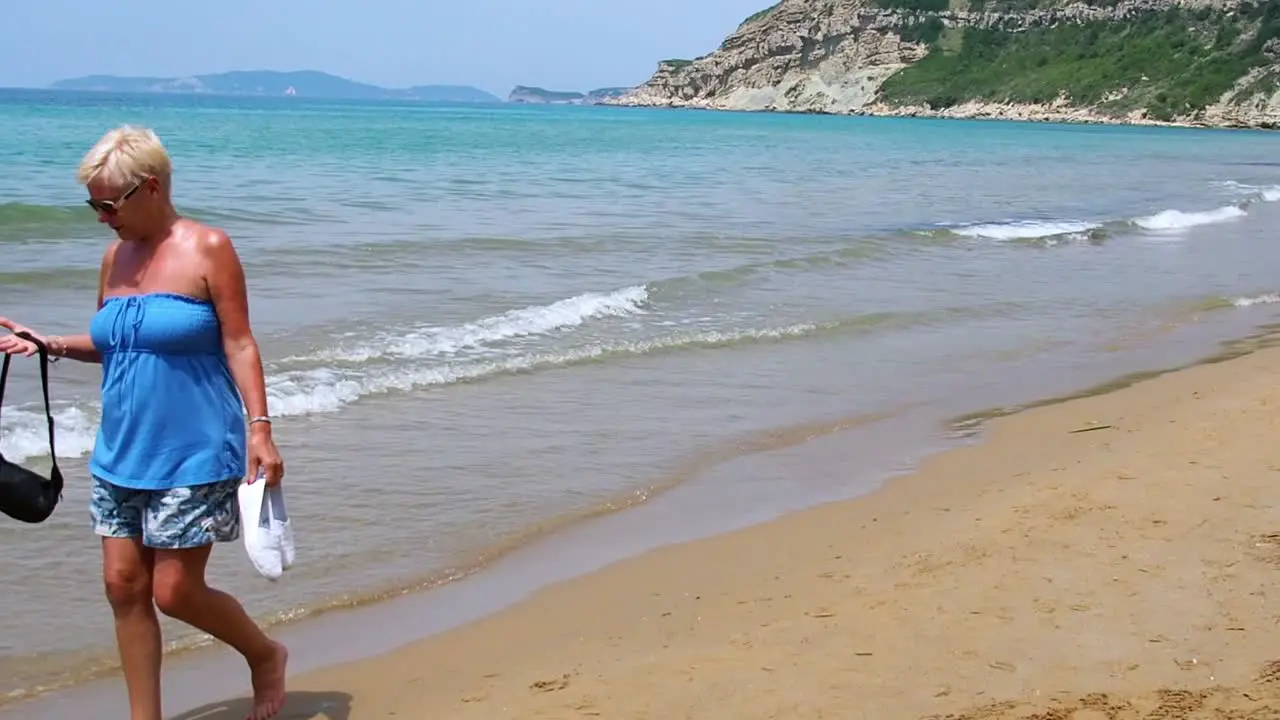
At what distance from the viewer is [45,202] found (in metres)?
21.8

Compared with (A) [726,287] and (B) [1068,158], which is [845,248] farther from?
(B) [1068,158]

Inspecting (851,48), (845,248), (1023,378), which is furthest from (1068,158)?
(851,48)

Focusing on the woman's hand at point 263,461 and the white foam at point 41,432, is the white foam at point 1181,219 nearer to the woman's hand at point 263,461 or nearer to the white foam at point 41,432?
the white foam at point 41,432

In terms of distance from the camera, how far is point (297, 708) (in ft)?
14.3

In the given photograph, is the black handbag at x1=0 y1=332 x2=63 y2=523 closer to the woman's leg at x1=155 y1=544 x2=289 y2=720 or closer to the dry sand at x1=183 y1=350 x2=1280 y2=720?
the woman's leg at x1=155 y1=544 x2=289 y2=720

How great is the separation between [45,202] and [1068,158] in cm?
4110

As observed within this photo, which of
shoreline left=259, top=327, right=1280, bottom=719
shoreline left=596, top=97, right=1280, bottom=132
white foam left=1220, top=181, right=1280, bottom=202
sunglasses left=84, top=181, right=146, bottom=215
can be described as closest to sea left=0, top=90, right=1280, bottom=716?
shoreline left=259, top=327, right=1280, bottom=719

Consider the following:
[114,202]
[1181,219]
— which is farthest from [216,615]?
[1181,219]

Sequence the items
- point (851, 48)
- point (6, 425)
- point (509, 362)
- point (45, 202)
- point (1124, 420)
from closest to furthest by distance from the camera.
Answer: point (6, 425) → point (1124, 420) → point (509, 362) → point (45, 202) → point (851, 48)

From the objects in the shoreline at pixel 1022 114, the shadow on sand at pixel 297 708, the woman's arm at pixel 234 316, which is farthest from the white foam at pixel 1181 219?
the shoreline at pixel 1022 114

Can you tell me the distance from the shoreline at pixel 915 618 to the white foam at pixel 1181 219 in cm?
1961

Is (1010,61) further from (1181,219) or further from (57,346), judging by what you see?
(57,346)

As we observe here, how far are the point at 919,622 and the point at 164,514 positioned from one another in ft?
8.45

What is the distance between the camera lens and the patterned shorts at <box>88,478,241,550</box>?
359 centimetres
